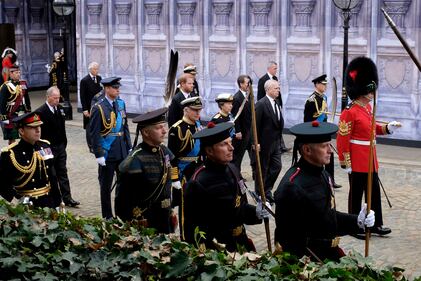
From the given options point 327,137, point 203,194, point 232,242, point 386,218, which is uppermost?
point 327,137

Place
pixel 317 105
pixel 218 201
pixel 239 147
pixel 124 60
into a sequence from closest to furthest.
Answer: pixel 218 201
pixel 317 105
pixel 239 147
pixel 124 60

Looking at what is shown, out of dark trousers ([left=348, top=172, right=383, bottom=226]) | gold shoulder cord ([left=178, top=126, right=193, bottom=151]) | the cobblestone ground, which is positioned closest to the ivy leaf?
the cobblestone ground

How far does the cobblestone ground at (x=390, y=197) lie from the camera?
984 cm

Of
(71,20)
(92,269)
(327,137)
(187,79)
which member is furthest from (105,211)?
(71,20)

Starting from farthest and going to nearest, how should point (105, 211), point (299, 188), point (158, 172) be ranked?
1. point (105, 211)
2. point (158, 172)
3. point (299, 188)

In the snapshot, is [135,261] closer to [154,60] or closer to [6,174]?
[6,174]

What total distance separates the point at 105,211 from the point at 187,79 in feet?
9.15

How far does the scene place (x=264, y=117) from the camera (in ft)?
41.2

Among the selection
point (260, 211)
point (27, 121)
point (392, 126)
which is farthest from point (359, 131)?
point (27, 121)

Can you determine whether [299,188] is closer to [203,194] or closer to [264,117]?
[203,194]

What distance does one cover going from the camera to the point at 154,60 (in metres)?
22.7

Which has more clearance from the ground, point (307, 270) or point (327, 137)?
point (327, 137)

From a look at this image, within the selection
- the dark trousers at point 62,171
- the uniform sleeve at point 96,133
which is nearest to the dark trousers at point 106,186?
the uniform sleeve at point 96,133

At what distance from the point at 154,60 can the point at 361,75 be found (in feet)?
42.2
